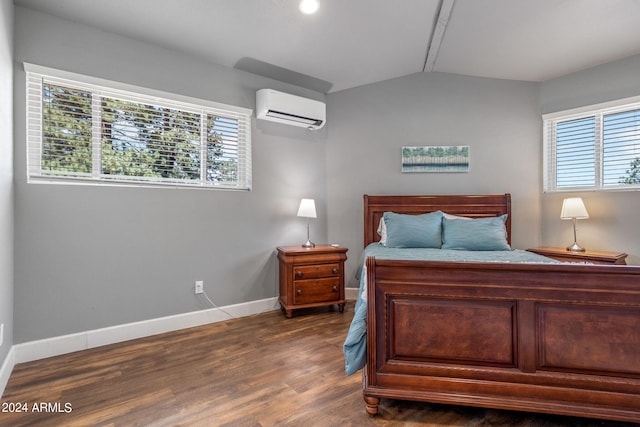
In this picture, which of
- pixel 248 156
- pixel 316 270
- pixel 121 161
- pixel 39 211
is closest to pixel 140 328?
pixel 39 211

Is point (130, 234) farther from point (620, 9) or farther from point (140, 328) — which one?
point (620, 9)

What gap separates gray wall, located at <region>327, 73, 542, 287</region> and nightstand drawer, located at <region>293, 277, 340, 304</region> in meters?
0.62

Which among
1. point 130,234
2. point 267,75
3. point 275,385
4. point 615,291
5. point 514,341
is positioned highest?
point 267,75

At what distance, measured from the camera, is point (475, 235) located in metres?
2.95

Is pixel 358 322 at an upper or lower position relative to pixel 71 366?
upper

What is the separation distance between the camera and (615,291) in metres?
1.40

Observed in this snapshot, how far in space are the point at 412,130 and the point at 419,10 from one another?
4.72ft

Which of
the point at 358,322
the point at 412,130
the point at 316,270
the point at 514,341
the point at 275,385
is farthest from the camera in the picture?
the point at 412,130

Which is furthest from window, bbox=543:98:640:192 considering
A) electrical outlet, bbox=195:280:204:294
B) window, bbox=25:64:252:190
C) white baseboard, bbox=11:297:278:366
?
electrical outlet, bbox=195:280:204:294

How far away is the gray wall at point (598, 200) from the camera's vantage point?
303 centimetres

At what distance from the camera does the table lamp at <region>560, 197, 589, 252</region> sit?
3076 millimetres

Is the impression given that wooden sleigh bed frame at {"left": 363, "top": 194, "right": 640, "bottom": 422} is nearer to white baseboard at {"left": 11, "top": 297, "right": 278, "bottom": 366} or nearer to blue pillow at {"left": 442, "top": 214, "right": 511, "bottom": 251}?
blue pillow at {"left": 442, "top": 214, "right": 511, "bottom": 251}

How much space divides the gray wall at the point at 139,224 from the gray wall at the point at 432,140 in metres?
0.58

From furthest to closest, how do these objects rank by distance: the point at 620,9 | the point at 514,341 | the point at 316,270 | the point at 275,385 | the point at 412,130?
1. the point at 412,130
2. the point at 316,270
3. the point at 620,9
4. the point at 275,385
5. the point at 514,341
